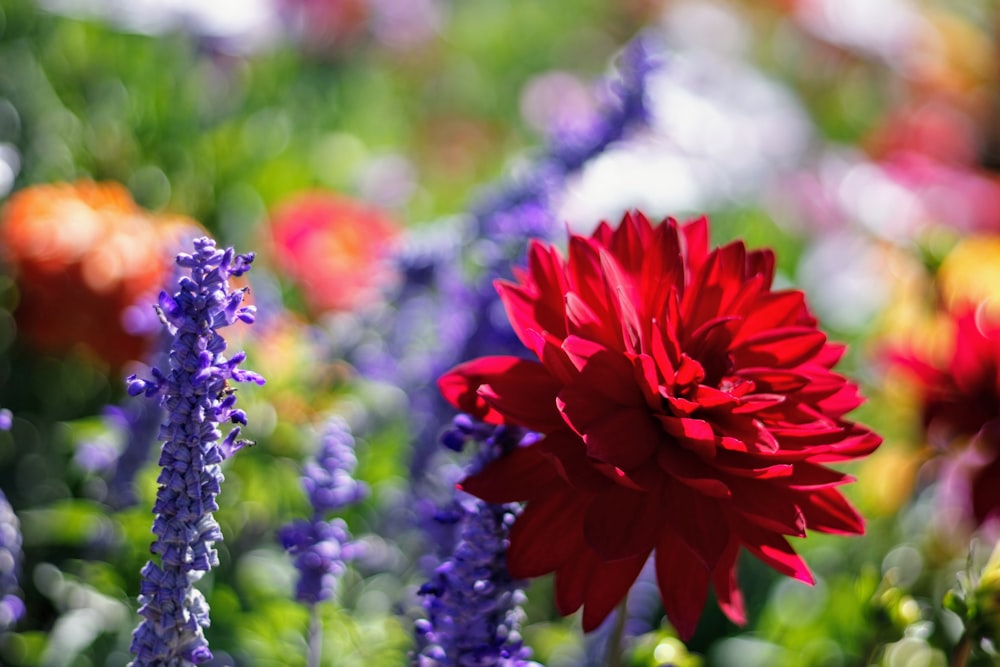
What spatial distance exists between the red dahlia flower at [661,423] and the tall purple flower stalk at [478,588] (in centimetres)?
1

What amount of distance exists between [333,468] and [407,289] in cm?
23

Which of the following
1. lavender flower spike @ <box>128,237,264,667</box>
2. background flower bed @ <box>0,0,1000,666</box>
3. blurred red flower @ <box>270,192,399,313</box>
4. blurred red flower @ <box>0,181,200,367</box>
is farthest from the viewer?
blurred red flower @ <box>270,192,399,313</box>

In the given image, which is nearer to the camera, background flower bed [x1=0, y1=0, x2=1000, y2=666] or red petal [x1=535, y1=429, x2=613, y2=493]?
red petal [x1=535, y1=429, x2=613, y2=493]

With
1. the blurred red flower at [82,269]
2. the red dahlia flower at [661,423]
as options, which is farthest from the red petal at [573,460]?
the blurred red flower at [82,269]

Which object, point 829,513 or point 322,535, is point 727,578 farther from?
point 322,535

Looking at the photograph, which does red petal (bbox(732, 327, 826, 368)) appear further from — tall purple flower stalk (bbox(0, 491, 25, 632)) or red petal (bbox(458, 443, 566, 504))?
tall purple flower stalk (bbox(0, 491, 25, 632))

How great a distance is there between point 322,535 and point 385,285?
33 cm

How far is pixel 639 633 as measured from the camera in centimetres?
69

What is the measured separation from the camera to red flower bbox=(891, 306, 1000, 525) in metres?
0.66

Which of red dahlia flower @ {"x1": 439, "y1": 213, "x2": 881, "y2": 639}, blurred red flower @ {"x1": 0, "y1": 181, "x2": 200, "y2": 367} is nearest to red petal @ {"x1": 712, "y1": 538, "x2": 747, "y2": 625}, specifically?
red dahlia flower @ {"x1": 439, "y1": 213, "x2": 881, "y2": 639}

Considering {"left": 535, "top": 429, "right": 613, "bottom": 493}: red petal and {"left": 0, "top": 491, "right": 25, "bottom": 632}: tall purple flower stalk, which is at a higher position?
{"left": 0, "top": 491, "right": 25, "bottom": 632}: tall purple flower stalk

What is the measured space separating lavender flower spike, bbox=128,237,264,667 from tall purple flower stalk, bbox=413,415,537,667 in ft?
0.32

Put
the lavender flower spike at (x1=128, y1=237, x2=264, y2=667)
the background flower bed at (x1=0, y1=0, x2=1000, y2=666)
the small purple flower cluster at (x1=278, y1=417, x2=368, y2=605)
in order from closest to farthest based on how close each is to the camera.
Result: the lavender flower spike at (x1=128, y1=237, x2=264, y2=667) < the small purple flower cluster at (x1=278, y1=417, x2=368, y2=605) < the background flower bed at (x1=0, y1=0, x2=1000, y2=666)

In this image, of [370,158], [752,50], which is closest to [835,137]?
[752,50]
